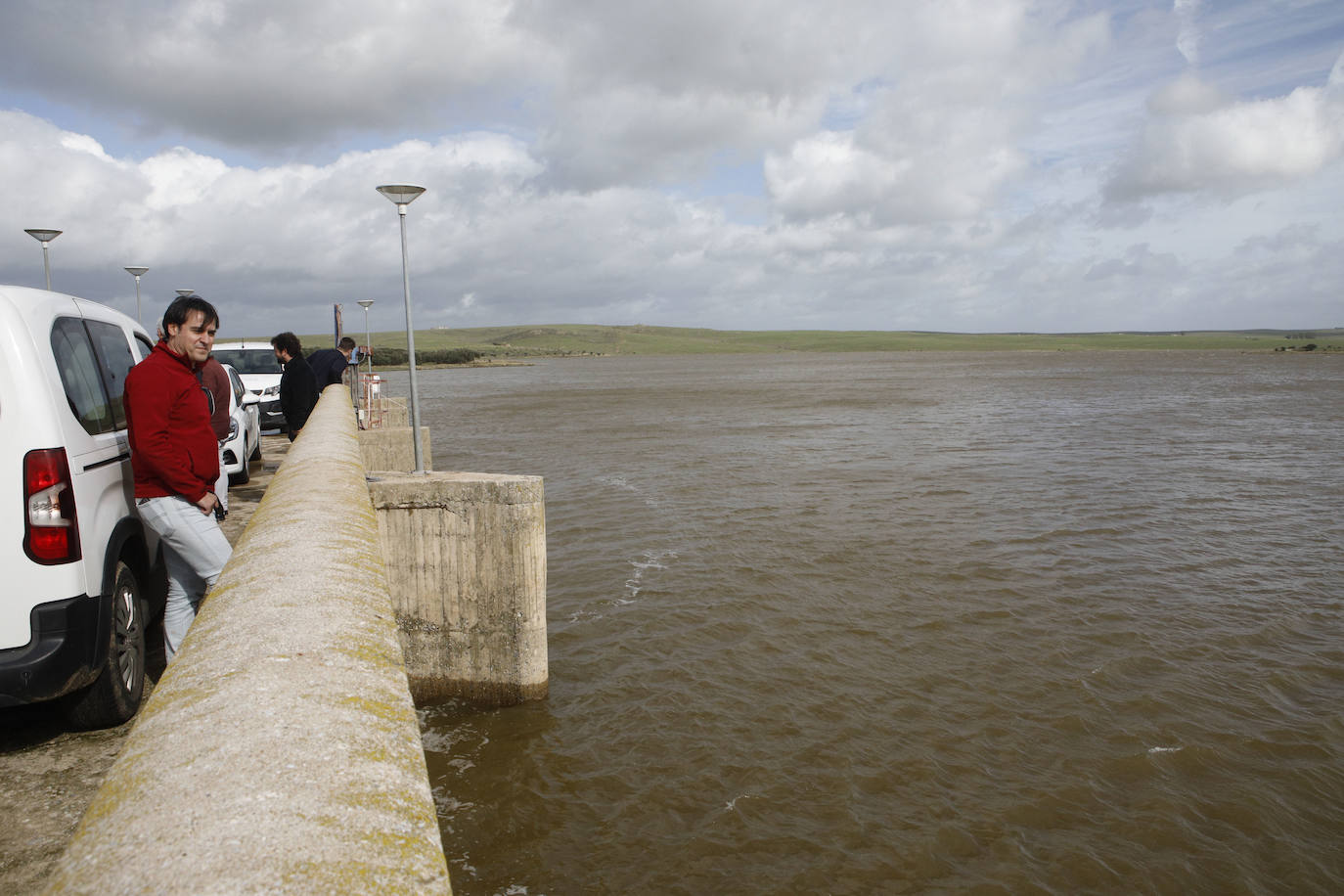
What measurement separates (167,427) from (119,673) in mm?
1362

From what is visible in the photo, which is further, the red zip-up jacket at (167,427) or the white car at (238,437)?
the white car at (238,437)

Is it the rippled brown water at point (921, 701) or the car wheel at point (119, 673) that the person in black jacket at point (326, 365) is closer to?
the rippled brown water at point (921, 701)

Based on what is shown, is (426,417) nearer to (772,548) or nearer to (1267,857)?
(772,548)

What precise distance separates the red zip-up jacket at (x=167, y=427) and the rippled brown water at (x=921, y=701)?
120 inches

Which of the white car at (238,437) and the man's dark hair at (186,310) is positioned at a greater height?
the man's dark hair at (186,310)

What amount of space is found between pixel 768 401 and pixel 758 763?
39.7m

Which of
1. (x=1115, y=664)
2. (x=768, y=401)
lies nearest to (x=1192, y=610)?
(x=1115, y=664)

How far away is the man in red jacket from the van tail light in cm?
45

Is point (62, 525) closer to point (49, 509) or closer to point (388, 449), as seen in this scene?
point (49, 509)

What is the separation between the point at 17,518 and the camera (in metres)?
3.89

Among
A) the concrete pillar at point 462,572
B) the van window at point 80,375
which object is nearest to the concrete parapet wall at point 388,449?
the concrete pillar at point 462,572

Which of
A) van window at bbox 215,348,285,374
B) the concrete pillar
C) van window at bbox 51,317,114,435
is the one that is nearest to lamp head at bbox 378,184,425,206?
the concrete pillar

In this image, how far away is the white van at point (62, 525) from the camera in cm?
392

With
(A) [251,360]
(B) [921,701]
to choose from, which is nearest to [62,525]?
(B) [921,701]
